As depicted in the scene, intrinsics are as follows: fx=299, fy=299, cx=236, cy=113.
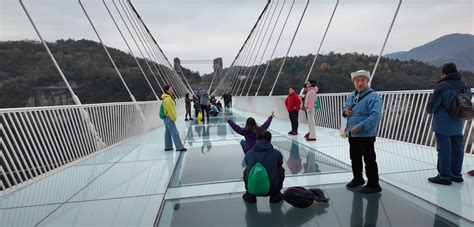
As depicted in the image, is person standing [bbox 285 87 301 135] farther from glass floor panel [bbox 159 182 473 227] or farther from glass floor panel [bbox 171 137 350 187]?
glass floor panel [bbox 159 182 473 227]

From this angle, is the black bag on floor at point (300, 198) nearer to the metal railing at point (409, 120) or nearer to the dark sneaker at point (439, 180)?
the dark sneaker at point (439, 180)

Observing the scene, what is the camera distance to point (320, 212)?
7.93ft

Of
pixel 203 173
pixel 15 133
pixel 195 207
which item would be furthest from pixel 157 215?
pixel 15 133

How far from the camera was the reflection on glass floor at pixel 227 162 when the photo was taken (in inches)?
139

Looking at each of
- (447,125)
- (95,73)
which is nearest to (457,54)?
(447,125)

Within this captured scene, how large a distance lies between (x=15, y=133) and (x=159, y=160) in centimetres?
181

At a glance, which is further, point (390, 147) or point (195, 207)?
point (390, 147)

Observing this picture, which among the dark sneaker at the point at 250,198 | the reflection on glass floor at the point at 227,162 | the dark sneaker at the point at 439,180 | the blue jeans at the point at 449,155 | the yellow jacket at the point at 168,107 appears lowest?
the reflection on glass floor at the point at 227,162

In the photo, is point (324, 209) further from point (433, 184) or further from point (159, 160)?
point (159, 160)

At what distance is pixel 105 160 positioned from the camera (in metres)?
4.50

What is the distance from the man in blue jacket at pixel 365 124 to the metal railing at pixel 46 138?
11.2 ft

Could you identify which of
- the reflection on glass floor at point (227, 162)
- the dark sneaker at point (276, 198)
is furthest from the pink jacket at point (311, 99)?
the dark sneaker at point (276, 198)

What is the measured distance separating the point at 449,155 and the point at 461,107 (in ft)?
1.63

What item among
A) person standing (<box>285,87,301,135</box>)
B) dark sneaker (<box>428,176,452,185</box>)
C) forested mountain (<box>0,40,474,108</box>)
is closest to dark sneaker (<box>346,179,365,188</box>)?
dark sneaker (<box>428,176,452,185</box>)
